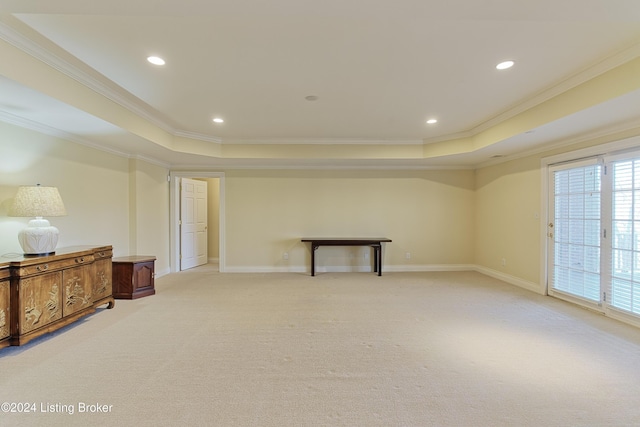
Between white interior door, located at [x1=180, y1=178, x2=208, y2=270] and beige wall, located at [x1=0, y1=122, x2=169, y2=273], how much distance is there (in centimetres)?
37

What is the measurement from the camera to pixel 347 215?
5898mm

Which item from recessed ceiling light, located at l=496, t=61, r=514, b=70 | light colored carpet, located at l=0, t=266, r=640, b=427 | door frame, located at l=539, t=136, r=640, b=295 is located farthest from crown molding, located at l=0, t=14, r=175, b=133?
door frame, located at l=539, t=136, r=640, b=295

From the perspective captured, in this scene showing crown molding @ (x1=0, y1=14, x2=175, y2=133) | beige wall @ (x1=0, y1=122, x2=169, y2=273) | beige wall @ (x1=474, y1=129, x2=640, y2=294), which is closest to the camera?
crown molding @ (x1=0, y1=14, x2=175, y2=133)

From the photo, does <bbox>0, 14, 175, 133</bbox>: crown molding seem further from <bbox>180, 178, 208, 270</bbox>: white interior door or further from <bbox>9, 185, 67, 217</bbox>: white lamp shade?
<bbox>180, 178, 208, 270</bbox>: white interior door

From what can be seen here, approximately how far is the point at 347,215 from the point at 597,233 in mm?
3810

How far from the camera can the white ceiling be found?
157cm

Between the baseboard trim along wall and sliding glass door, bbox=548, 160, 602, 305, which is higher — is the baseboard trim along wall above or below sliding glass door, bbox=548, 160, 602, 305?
below

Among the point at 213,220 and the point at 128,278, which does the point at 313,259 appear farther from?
the point at 213,220

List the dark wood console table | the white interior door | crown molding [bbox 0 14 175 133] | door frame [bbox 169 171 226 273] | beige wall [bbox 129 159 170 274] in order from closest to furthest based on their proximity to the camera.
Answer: crown molding [bbox 0 14 175 133] < beige wall [bbox 129 159 170 274] < the dark wood console table < door frame [bbox 169 171 226 273] < the white interior door

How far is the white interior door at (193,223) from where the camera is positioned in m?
5.99

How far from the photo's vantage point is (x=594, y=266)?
3.60 metres

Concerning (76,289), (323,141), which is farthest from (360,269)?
(76,289)

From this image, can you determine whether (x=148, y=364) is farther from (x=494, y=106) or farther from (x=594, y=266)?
(x=594, y=266)

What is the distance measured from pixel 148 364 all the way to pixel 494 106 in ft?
15.5
